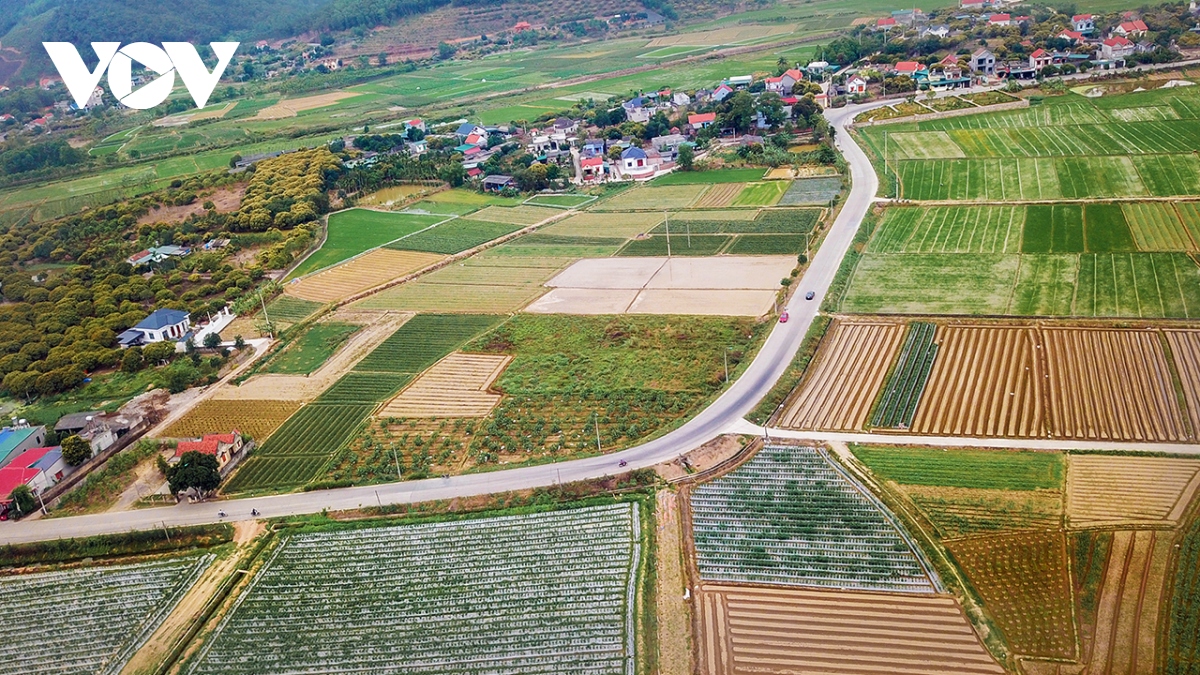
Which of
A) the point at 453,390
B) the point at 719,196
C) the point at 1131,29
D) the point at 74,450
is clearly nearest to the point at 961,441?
the point at 453,390

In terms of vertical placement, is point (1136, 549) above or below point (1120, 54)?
below

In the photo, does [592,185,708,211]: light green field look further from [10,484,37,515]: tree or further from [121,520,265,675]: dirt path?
[10,484,37,515]: tree

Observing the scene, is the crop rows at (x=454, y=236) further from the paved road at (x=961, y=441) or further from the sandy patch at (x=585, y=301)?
the paved road at (x=961, y=441)

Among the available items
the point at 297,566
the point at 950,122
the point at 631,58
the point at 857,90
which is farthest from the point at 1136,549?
the point at 631,58

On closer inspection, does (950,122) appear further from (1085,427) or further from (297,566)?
(297,566)

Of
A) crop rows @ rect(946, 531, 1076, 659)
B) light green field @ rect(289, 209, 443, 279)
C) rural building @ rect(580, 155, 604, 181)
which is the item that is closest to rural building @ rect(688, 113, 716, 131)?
rural building @ rect(580, 155, 604, 181)

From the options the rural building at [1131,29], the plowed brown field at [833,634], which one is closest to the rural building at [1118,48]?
the rural building at [1131,29]
